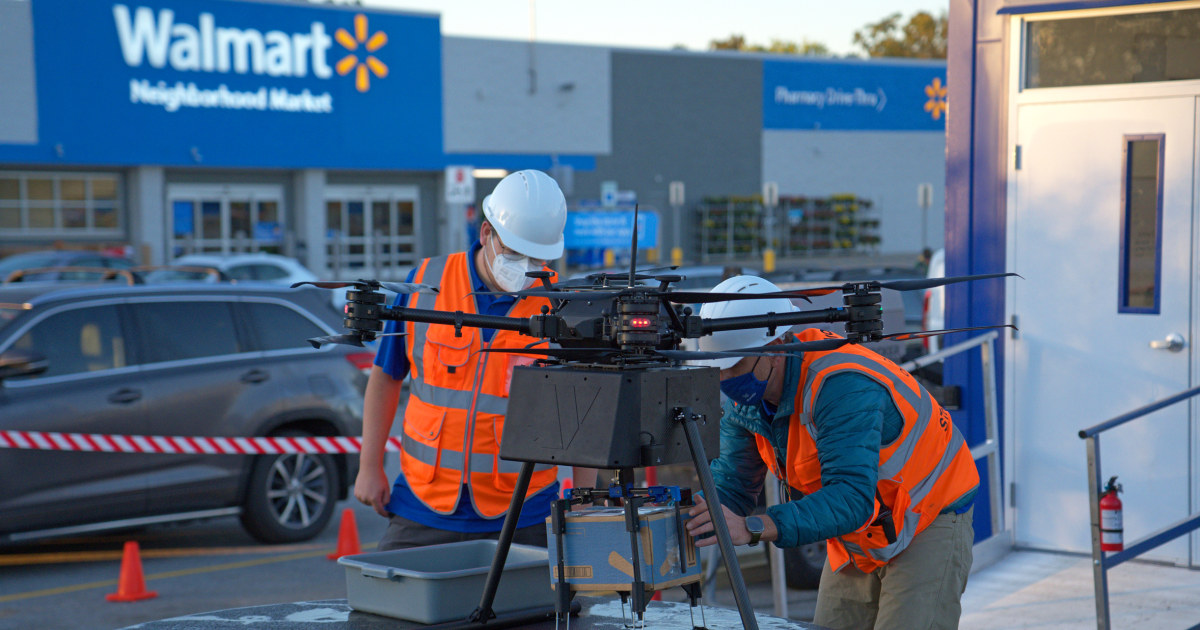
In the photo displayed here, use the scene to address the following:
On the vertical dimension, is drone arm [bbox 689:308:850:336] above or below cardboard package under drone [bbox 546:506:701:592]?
above

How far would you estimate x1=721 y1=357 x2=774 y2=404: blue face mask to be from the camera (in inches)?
129

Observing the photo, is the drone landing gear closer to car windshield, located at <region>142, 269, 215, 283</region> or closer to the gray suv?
the gray suv

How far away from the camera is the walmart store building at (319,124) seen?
3038cm

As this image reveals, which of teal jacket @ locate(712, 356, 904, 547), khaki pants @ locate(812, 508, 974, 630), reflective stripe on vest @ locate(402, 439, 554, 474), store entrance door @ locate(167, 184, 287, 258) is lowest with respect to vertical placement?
khaki pants @ locate(812, 508, 974, 630)

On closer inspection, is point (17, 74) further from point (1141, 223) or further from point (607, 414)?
point (607, 414)

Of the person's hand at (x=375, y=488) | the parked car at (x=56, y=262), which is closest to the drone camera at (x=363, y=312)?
the person's hand at (x=375, y=488)

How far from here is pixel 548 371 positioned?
2521mm

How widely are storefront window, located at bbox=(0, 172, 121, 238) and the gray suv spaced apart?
24.0 meters

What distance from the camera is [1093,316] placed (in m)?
6.56

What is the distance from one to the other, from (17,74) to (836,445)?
30603 mm

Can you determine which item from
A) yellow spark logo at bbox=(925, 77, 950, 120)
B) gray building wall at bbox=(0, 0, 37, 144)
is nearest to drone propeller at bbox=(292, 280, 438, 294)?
yellow spark logo at bbox=(925, 77, 950, 120)

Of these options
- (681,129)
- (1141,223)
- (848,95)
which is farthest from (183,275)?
(848,95)

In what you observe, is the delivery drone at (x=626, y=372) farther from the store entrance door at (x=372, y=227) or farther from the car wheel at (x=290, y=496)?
the store entrance door at (x=372, y=227)

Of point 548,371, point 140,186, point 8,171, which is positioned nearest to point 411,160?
point 140,186
